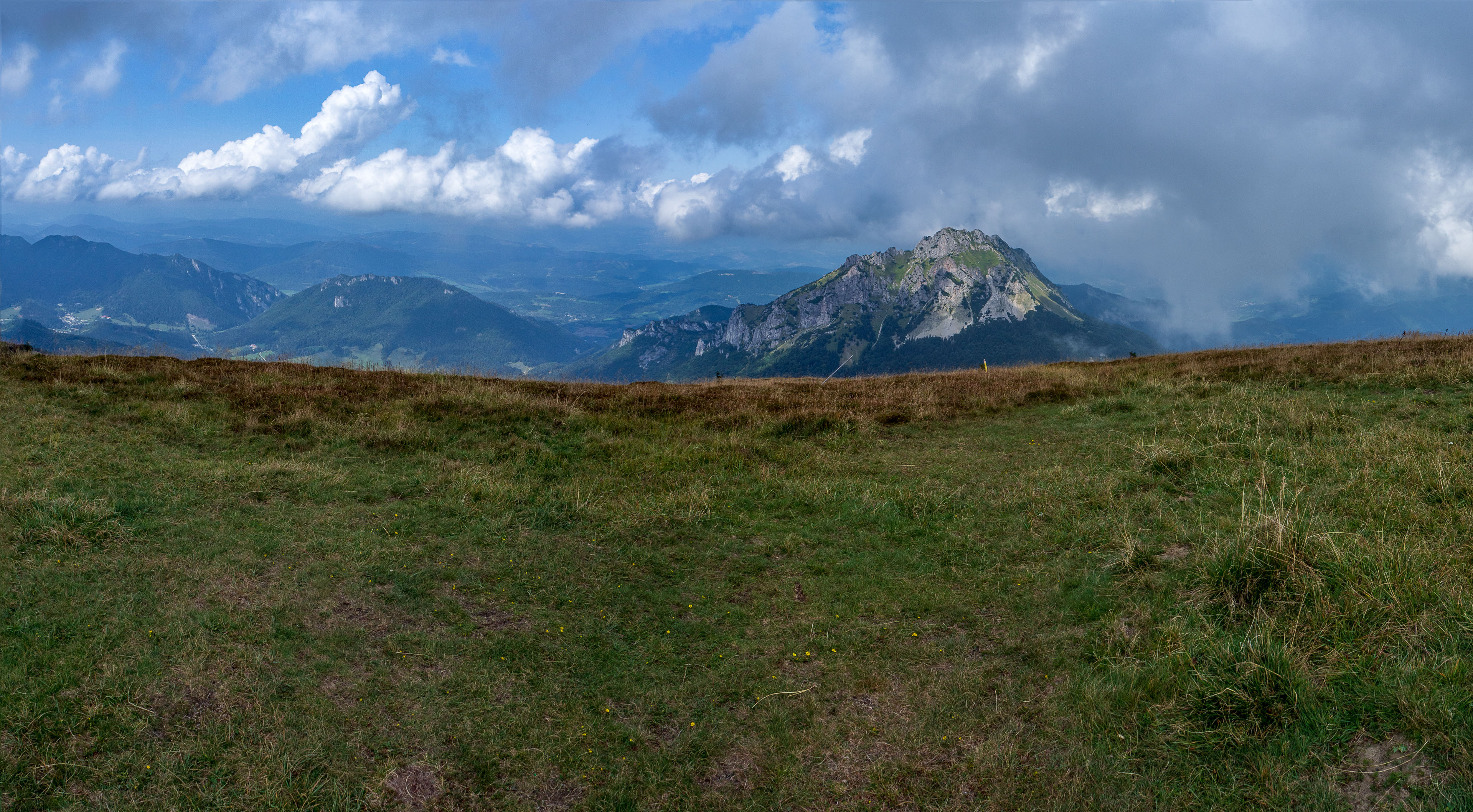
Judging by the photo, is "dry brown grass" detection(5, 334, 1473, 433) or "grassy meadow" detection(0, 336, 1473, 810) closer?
"grassy meadow" detection(0, 336, 1473, 810)

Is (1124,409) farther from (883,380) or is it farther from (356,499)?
(356,499)

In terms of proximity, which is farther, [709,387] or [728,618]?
[709,387]

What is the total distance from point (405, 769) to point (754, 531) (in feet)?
22.5

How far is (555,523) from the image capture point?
12.1 m

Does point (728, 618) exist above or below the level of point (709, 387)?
below

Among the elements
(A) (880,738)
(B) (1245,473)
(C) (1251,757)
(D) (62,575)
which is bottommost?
(A) (880,738)

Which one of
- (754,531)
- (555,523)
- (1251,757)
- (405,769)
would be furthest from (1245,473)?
(405,769)

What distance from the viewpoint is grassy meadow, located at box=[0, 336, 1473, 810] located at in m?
6.18

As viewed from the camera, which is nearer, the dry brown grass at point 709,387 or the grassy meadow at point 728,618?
the grassy meadow at point 728,618

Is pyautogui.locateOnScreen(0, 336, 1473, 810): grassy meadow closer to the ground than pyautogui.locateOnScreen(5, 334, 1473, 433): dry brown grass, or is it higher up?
closer to the ground

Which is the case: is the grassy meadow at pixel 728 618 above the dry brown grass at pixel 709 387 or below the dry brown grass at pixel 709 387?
below

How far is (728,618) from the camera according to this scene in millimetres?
9367

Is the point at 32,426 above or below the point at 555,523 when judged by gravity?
above

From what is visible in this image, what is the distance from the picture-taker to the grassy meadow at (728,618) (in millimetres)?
6176
